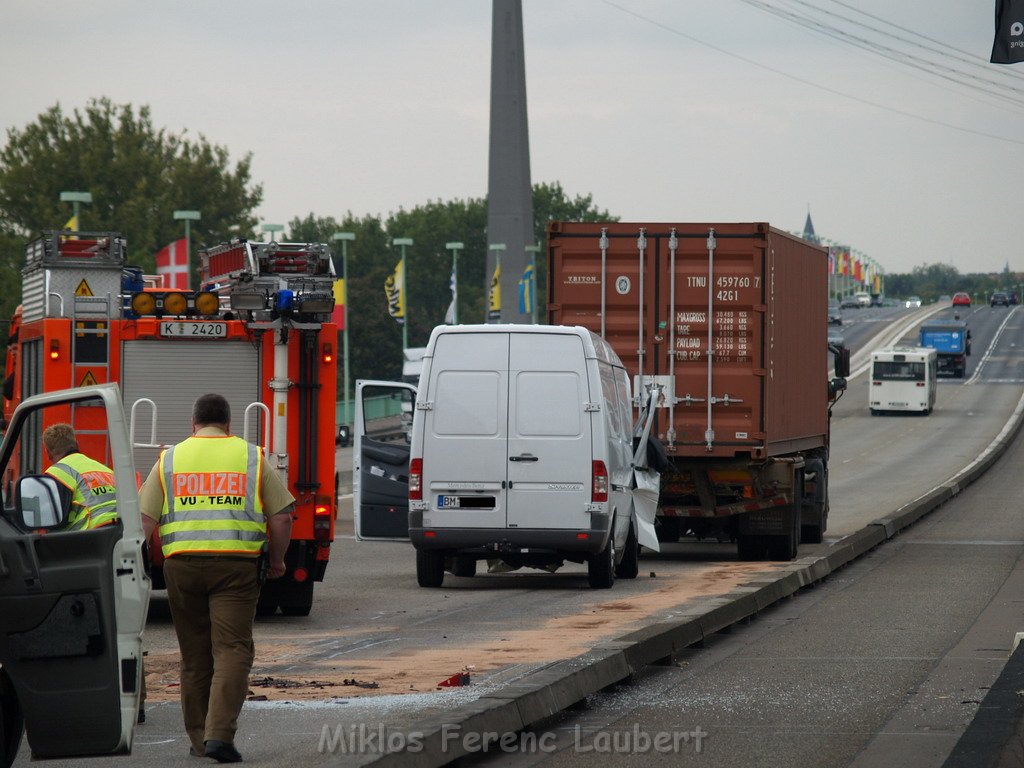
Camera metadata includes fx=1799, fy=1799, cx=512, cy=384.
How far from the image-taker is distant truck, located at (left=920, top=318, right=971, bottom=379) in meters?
92.1

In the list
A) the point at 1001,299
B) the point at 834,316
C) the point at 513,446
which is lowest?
the point at 513,446

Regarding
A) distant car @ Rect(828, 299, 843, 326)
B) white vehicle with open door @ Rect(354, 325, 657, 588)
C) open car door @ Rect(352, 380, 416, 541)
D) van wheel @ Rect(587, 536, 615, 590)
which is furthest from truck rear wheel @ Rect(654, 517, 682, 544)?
distant car @ Rect(828, 299, 843, 326)

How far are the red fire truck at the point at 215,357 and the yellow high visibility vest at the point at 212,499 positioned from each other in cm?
572

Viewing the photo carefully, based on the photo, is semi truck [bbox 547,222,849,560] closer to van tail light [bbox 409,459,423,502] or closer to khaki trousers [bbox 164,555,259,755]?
van tail light [bbox 409,459,423,502]

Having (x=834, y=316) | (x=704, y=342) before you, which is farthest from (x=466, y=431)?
(x=834, y=316)

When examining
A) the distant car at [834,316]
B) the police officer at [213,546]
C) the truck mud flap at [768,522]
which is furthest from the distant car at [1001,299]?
the police officer at [213,546]

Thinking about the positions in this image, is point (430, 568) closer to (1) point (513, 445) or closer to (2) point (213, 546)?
(1) point (513, 445)

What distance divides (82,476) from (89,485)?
0.08 meters

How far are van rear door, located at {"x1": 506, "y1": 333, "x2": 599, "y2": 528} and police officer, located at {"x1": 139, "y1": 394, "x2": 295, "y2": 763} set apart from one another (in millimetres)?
8182

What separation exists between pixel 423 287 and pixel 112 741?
480ft

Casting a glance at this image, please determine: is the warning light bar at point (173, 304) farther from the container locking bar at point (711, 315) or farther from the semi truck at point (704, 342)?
the container locking bar at point (711, 315)

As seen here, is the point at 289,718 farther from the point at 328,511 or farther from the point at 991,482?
the point at 991,482

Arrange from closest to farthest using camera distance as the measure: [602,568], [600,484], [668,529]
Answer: [600,484]
[602,568]
[668,529]

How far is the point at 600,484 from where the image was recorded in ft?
52.2
